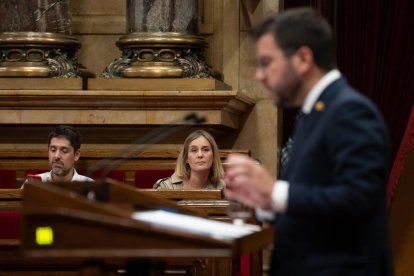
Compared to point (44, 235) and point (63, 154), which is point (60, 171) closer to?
point (63, 154)

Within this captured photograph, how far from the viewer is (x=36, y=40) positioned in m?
8.27

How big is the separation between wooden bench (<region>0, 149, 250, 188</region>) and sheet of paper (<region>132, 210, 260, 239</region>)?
15.0ft

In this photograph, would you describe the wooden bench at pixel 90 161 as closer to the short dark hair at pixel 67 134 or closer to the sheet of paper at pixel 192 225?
the short dark hair at pixel 67 134

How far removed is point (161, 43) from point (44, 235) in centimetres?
534

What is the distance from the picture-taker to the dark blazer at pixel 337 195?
9.54ft

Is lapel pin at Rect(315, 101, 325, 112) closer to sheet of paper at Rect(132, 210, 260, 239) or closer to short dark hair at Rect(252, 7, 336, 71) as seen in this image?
short dark hair at Rect(252, 7, 336, 71)

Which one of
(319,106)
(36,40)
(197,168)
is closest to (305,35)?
(319,106)

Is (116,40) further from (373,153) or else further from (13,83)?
(373,153)

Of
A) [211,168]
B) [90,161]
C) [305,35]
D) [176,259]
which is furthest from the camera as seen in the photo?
[90,161]

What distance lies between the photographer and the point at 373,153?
2.92m

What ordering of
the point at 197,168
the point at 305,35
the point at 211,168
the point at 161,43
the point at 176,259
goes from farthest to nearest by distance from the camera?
the point at 161,43
the point at 211,168
the point at 197,168
the point at 176,259
the point at 305,35

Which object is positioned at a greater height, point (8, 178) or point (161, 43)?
point (161, 43)

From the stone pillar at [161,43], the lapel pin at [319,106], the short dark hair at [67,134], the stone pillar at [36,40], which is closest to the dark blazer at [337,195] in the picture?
the lapel pin at [319,106]

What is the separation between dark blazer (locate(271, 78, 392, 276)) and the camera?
2.91m
